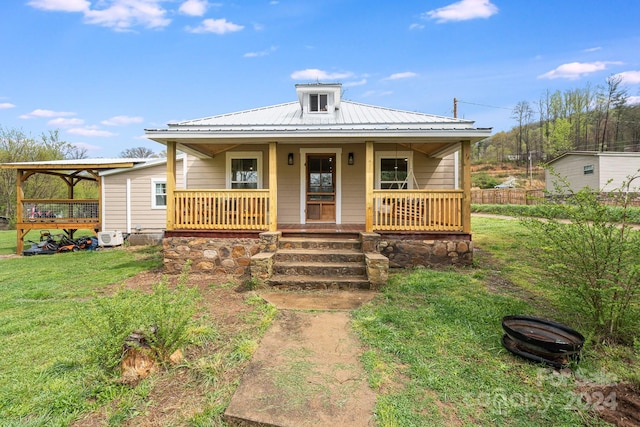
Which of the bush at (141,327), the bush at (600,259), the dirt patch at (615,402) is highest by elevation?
the bush at (600,259)

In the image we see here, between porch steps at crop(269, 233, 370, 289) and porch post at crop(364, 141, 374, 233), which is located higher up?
porch post at crop(364, 141, 374, 233)

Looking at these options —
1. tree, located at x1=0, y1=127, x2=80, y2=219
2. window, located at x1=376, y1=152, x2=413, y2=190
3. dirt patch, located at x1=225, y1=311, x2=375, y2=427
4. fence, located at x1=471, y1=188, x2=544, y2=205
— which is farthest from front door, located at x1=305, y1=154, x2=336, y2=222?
tree, located at x1=0, y1=127, x2=80, y2=219

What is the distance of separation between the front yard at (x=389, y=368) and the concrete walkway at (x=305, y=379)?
117 millimetres

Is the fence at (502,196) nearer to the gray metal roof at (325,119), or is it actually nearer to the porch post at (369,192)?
the gray metal roof at (325,119)

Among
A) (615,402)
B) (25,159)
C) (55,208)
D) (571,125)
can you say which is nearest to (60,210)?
(55,208)

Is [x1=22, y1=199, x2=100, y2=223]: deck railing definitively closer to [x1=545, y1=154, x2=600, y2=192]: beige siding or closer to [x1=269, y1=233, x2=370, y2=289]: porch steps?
[x1=269, y1=233, x2=370, y2=289]: porch steps

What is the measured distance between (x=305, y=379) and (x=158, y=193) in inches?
445

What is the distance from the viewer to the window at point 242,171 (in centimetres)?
838

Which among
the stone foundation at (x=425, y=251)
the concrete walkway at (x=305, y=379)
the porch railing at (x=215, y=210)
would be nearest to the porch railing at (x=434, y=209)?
the stone foundation at (x=425, y=251)

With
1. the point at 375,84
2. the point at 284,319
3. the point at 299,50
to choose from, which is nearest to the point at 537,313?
the point at 284,319

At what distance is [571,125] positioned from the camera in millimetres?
38219

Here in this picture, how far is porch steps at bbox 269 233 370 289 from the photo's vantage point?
4.79m

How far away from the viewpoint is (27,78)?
55.1 feet

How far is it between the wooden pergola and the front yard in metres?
7.85
